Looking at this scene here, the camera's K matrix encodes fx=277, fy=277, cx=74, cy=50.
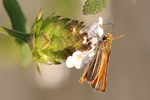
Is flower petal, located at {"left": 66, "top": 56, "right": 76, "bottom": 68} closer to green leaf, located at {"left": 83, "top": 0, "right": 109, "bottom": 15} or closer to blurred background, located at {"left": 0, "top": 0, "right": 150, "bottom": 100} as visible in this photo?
green leaf, located at {"left": 83, "top": 0, "right": 109, "bottom": 15}

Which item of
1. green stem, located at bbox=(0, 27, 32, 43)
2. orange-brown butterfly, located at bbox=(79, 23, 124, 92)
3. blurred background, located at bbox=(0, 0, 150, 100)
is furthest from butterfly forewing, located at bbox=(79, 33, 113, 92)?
blurred background, located at bbox=(0, 0, 150, 100)

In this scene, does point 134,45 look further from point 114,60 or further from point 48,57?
point 48,57

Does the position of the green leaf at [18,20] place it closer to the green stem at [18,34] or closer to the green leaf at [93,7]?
the green stem at [18,34]

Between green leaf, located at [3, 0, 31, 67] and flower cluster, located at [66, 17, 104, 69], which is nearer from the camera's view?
flower cluster, located at [66, 17, 104, 69]

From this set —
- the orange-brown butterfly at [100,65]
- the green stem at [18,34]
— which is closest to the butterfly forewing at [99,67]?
the orange-brown butterfly at [100,65]

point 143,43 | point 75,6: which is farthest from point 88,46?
point 143,43

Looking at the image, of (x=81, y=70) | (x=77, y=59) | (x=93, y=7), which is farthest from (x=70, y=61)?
(x=81, y=70)
